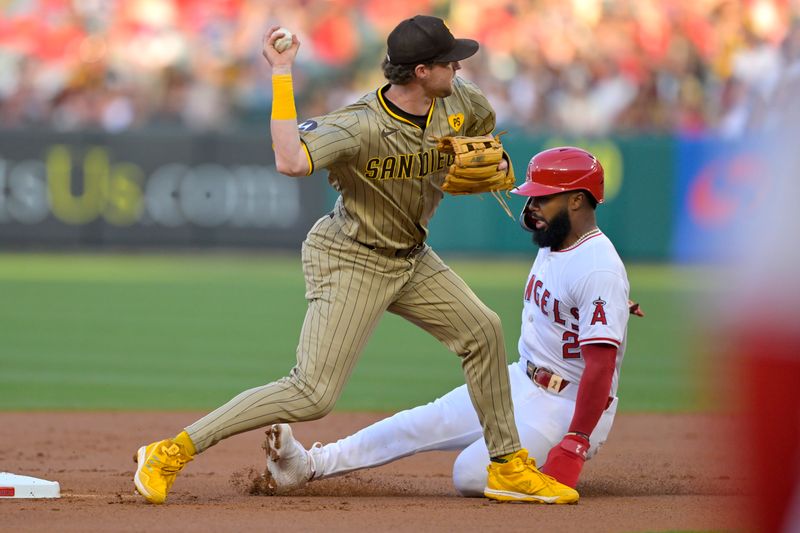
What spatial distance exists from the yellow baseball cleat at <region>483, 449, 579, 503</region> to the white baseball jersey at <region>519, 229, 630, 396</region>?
0.48 meters

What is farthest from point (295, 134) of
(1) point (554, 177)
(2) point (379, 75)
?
(2) point (379, 75)

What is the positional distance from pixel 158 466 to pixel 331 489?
102 cm

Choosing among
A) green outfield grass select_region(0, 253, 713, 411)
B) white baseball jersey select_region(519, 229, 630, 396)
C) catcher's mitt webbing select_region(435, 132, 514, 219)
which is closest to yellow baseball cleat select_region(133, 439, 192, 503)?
catcher's mitt webbing select_region(435, 132, 514, 219)

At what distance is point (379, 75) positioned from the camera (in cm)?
1895

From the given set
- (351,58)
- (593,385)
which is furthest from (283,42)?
(351,58)

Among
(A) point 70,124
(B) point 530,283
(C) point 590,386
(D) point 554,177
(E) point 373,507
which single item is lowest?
(E) point 373,507

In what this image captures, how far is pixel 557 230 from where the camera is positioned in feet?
17.5

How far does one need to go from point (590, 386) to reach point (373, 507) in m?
0.97

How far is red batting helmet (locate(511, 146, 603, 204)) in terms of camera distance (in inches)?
207

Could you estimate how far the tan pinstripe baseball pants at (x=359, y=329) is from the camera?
4.75 metres

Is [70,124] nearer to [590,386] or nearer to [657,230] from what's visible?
[657,230]

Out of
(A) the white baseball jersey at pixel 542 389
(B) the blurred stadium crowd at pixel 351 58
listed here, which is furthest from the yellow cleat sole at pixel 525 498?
(B) the blurred stadium crowd at pixel 351 58

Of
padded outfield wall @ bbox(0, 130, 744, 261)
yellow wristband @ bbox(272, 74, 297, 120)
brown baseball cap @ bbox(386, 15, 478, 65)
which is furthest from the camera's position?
padded outfield wall @ bbox(0, 130, 744, 261)

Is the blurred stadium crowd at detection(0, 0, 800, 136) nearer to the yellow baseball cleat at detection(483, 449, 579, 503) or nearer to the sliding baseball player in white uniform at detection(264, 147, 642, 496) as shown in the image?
the sliding baseball player in white uniform at detection(264, 147, 642, 496)
